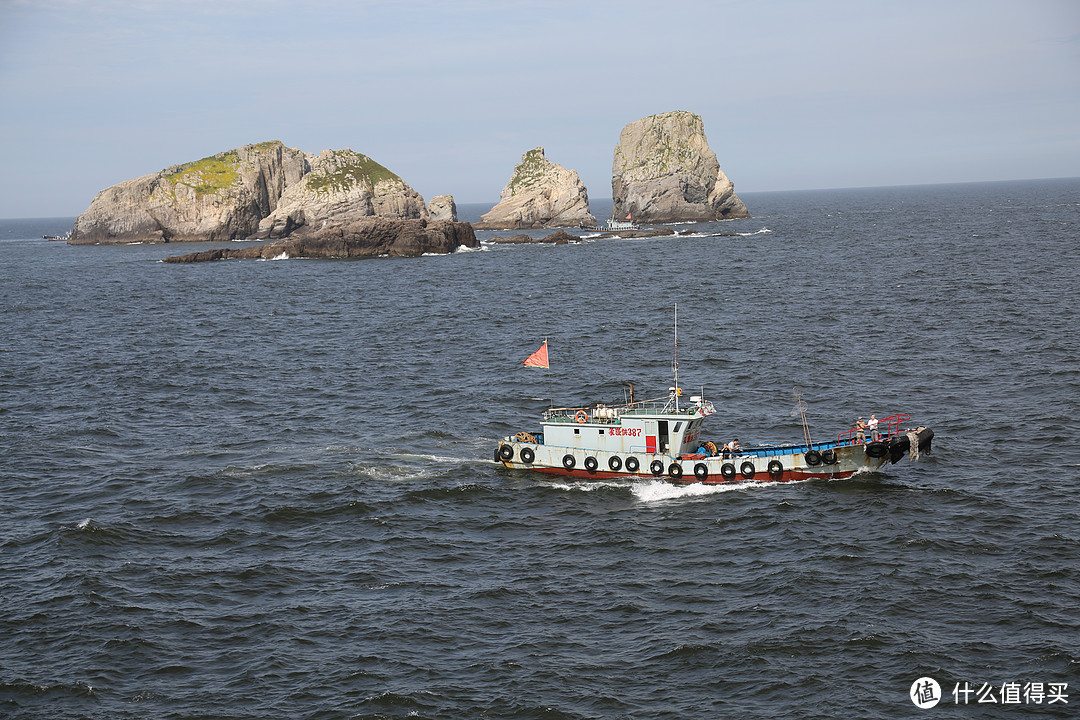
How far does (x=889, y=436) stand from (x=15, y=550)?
3684 cm

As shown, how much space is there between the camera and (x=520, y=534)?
3597 cm

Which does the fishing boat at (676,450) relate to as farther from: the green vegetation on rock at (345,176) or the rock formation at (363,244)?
the green vegetation on rock at (345,176)

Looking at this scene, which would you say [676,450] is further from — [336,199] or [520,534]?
[336,199]

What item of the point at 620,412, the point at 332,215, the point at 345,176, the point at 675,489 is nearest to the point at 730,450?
the point at 675,489

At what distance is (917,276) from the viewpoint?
320ft

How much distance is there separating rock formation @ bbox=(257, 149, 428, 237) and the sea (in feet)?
368

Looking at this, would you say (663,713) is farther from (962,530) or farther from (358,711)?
(962,530)

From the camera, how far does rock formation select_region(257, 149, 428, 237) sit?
186375mm

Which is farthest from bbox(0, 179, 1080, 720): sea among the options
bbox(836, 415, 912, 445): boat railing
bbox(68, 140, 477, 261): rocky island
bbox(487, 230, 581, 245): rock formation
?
bbox(487, 230, 581, 245): rock formation

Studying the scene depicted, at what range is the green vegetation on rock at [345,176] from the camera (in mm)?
187625

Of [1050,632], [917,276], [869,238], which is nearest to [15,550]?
[1050,632]

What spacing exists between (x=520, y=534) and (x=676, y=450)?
900cm

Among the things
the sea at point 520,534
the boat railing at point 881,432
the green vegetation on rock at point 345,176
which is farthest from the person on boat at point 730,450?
the green vegetation on rock at point 345,176

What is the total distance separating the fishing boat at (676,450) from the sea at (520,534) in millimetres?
867
